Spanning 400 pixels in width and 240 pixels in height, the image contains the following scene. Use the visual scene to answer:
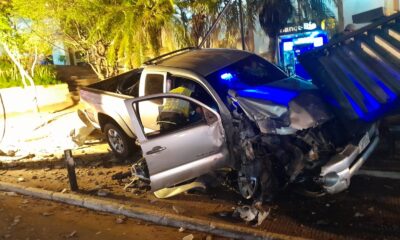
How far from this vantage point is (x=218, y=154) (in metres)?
5.70

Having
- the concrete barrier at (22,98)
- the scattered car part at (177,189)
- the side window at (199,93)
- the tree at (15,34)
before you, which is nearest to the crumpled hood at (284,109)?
the side window at (199,93)

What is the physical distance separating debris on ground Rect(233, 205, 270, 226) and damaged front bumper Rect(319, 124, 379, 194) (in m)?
0.81

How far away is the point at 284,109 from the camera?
530 cm

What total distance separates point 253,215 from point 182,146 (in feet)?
4.18

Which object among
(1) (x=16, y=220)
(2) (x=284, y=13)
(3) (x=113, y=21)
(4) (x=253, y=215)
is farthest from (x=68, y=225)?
(2) (x=284, y=13)

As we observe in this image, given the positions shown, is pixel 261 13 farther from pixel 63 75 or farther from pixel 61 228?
pixel 63 75

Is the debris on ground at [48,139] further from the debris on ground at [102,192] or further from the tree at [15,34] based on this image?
the debris on ground at [102,192]

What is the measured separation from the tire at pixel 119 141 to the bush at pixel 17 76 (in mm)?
8659

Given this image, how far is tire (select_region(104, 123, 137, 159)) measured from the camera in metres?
8.20

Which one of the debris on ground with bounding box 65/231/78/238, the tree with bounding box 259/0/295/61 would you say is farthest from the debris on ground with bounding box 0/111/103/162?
the tree with bounding box 259/0/295/61

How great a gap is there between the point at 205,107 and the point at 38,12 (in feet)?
21.6

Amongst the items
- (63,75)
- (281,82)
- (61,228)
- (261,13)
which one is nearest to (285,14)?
(261,13)

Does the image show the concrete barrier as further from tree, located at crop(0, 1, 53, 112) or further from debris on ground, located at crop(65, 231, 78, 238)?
debris on ground, located at crop(65, 231, 78, 238)

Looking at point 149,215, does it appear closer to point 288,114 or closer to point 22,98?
point 288,114
